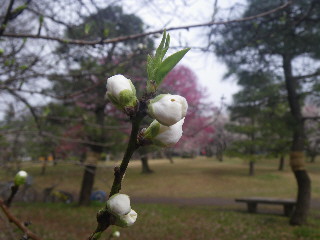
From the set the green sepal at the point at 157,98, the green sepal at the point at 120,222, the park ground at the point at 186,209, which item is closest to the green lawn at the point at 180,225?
the park ground at the point at 186,209

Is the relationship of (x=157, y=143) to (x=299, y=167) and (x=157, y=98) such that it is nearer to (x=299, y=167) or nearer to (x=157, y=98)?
(x=157, y=98)

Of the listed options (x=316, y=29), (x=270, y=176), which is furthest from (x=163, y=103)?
(x=270, y=176)

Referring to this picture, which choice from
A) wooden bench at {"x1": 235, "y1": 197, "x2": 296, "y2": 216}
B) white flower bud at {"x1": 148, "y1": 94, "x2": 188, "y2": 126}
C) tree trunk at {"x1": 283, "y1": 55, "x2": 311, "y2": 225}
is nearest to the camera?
white flower bud at {"x1": 148, "y1": 94, "x2": 188, "y2": 126}

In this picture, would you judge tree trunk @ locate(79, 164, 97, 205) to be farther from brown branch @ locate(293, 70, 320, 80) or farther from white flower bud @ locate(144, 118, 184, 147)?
white flower bud @ locate(144, 118, 184, 147)

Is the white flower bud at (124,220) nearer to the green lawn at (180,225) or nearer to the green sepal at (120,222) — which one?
the green sepal at (120,222)

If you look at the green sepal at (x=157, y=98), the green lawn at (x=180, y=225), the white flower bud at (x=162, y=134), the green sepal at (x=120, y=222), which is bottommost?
the green lawn at (x=180, y=225)

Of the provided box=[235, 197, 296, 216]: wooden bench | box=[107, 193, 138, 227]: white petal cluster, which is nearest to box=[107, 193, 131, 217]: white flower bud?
box=[107, 193, 138, 227]: white petal cluster
